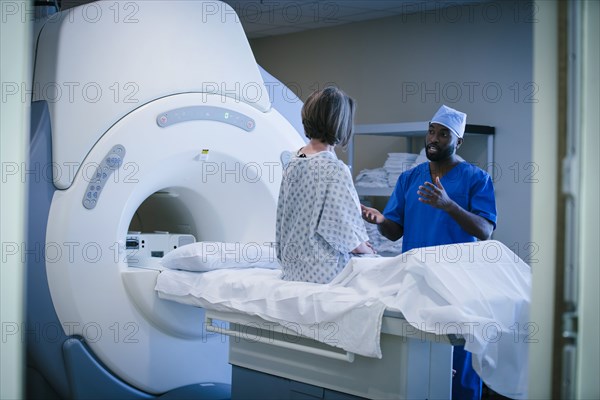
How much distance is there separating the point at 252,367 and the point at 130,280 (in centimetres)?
52

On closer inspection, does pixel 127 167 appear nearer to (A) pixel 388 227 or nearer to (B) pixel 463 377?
(A) pixel 388 227

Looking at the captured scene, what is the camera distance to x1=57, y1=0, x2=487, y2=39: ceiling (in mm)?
4008

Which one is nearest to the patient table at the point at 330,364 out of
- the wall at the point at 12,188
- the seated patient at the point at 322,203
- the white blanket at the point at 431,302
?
the white blanket at the point at 431,302

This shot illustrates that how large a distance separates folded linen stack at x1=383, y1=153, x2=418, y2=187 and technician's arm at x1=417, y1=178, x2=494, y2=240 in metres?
1.59

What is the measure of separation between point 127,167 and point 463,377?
1218 millimetres

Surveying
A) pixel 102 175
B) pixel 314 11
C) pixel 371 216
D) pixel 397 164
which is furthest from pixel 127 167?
pixel 314 11

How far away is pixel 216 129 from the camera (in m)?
2.56

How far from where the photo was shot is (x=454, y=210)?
85.9 inches

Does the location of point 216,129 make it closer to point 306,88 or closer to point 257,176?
point 257,176

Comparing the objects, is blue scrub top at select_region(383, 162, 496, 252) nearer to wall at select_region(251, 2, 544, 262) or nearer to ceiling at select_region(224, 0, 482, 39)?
wall at select_region(251, 2, 544, 262)

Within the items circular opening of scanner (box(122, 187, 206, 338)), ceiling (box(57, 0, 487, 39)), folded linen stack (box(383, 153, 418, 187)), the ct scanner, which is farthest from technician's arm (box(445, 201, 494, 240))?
ceiling (box(57, 0, 487, 39))

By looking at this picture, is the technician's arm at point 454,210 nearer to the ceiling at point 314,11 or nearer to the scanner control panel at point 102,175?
the scanner control panel at point 102,175

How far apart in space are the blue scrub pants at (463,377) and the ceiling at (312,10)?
2.25 m

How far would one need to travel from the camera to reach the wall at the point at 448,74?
3.70 meters
